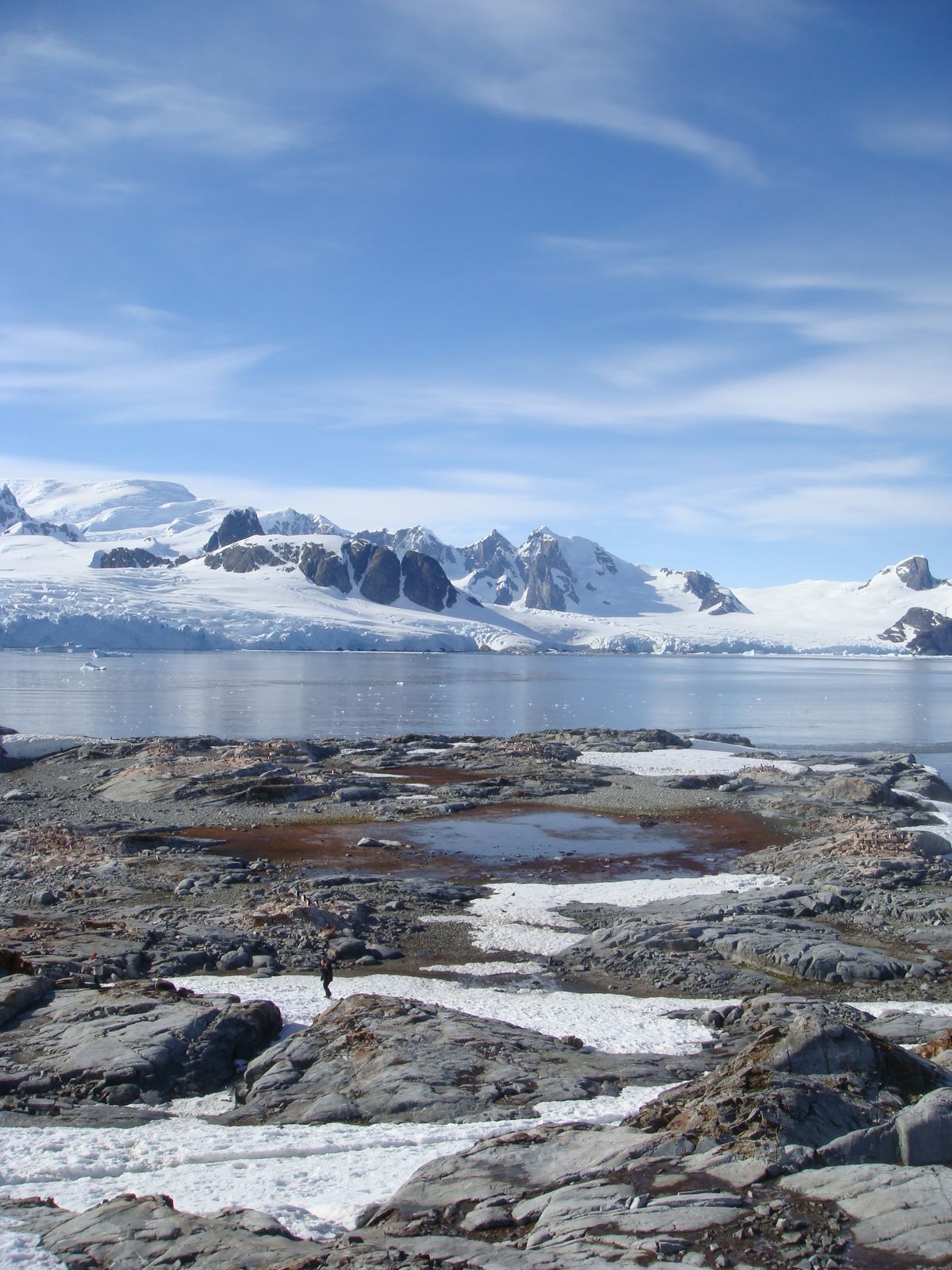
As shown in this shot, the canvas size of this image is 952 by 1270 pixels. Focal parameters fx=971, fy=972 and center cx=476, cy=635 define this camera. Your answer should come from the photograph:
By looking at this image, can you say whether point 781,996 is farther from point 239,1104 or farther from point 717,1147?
point 239,1104

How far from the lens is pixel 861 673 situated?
161250 millimetres

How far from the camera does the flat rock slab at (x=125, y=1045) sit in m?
9.73

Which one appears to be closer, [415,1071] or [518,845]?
[415,1071]

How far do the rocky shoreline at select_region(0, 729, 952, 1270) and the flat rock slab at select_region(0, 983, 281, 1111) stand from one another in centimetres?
4

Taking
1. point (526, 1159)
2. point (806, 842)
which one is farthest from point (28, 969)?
point (806, 842)

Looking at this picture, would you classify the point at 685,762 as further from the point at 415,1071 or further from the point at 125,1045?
the point at 125,1045

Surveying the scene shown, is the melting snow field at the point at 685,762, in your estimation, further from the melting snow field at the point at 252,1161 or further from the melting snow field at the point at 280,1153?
the melting snow field at the point at 252,1161

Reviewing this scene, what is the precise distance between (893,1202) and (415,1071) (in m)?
5.05

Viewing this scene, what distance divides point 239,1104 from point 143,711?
58.6 meters

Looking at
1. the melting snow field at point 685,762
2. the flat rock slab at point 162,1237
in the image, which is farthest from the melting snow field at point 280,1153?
the melting snow field at point 685,762

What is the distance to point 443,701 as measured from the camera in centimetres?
8081

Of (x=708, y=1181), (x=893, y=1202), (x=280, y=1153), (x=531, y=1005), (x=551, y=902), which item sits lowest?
(x=551, y=902)

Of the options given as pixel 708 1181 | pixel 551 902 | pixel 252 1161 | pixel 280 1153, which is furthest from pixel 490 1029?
pixel 551 902

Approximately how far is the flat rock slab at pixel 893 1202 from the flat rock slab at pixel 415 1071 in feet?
11.2
